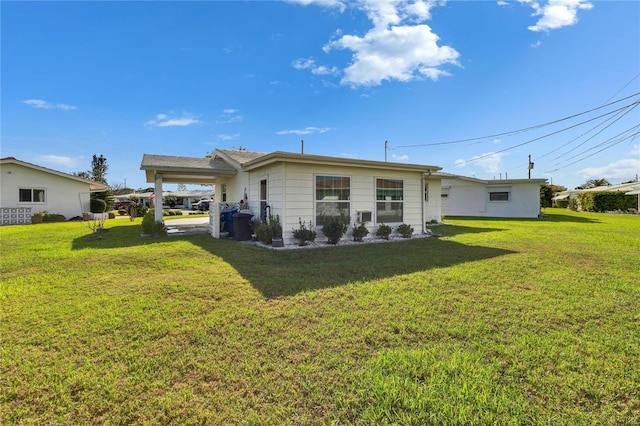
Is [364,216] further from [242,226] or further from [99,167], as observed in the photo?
[99,167]

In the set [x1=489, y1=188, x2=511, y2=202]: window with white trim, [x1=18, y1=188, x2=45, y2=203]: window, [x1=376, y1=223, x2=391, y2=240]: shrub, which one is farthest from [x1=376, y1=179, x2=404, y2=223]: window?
[x1=18, y1=188, x2=45, y2=203]: window

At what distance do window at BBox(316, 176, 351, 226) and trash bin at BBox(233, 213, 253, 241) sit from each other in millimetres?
2622

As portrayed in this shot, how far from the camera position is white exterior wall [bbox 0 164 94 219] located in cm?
1761

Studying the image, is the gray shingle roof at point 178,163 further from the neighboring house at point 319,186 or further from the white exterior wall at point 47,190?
the white exterior wall at point 47,190

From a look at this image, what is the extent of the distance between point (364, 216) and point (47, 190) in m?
21.0

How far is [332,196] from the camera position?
9.80 m

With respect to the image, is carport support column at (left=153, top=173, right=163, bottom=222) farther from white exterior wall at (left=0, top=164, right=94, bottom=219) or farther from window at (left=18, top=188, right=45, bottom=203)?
window at (left=18, top=188, right=45, bottom=203)

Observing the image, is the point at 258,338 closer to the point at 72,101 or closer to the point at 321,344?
the point at 321,344

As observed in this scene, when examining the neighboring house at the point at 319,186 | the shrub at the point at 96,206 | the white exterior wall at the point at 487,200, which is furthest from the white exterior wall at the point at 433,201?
the shrub at the point at 96,206

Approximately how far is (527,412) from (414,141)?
99.7ft

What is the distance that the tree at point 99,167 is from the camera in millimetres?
60719

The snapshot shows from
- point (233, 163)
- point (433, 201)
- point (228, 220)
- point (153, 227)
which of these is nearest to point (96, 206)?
point (153, 227)

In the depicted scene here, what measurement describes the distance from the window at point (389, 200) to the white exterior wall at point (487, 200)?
1592 centimetres

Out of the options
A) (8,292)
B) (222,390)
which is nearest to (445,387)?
(222,390)
